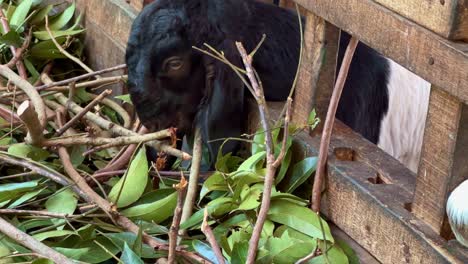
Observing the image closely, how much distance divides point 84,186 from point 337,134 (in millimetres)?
634

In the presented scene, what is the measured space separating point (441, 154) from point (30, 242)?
3.06 ft

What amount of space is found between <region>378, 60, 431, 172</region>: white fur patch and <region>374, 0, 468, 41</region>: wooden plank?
104cm

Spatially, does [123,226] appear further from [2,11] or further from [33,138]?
[2,11]

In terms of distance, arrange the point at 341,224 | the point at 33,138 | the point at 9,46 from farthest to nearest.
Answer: the point at 9,46 → the point at 33,138 → the point at 341,224

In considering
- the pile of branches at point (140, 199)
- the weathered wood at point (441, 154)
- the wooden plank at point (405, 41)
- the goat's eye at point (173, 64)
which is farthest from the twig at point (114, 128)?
the weathered wood at point (441, 154)

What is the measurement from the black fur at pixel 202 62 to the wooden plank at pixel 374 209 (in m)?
0.25

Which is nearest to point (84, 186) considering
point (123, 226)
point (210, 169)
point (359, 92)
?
point (123, 226)

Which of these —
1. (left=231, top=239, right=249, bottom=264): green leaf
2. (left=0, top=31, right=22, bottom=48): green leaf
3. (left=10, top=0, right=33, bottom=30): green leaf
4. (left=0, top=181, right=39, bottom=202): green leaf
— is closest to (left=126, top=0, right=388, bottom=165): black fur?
(left=0, top=181, right=39, bottom=202): green leaf

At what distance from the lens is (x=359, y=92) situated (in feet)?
8.96

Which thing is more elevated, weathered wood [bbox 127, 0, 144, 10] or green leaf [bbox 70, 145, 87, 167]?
weathered wood [bbox 127, 0, 144, 10]

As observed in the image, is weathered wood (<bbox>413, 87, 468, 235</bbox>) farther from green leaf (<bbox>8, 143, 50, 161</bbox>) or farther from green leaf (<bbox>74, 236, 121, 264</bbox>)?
green leaf (<bbox>8, 143, 50, 161</bbox>)

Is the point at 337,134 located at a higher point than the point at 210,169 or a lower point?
higher

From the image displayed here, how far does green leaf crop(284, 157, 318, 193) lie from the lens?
2.27 m

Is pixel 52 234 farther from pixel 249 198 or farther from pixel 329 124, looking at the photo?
pixel 329 124
